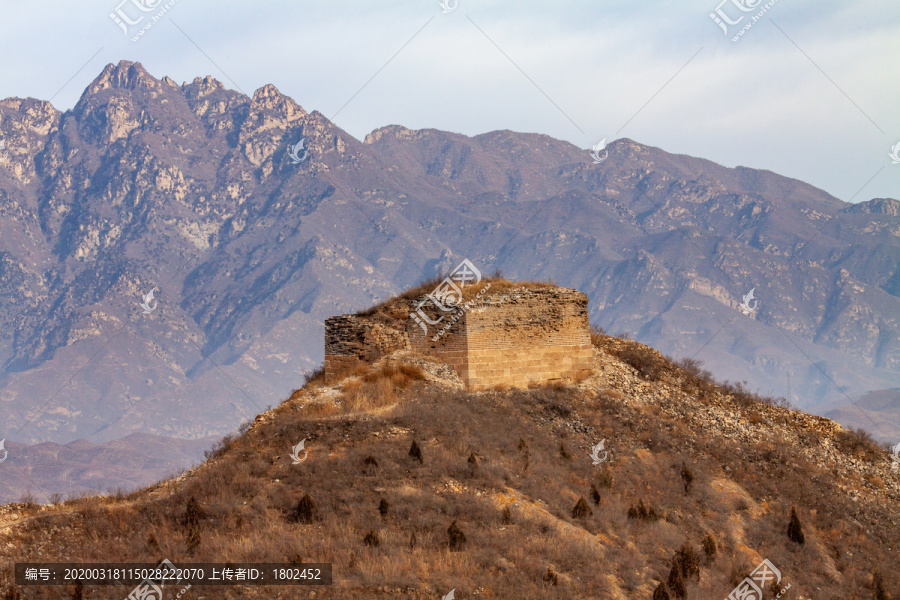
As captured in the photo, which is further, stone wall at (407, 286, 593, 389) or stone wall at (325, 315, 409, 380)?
stone wall at (325, 315, 409, 380)

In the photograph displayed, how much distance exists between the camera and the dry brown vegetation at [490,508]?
17.7m

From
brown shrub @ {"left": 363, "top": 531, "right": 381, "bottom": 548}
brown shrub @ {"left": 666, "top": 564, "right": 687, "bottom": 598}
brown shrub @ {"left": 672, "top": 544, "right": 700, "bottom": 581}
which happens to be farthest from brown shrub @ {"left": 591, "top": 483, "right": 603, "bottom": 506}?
brown shrub @ {"left": 363, "top": 531, "right": 381, "bottom": 548}

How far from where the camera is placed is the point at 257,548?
57.9 feet

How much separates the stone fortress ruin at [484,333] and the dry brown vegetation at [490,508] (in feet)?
4.21

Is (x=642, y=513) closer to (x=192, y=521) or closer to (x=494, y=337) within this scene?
(x=494, y=337)

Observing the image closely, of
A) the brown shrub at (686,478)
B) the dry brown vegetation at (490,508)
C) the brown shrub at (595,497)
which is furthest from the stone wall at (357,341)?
the brown shrub at (686,478)

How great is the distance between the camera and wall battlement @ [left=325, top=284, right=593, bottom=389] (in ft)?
98.2

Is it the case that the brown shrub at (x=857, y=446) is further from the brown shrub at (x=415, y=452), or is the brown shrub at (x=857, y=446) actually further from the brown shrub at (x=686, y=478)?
the brown shrub at (x=415, y=452)

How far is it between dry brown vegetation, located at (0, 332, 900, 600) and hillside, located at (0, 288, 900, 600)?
60 millimetres

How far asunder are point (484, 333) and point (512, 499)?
9.34 metres

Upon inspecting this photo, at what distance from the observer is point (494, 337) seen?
3012 centimetres

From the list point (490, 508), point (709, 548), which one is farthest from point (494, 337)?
point (709, 548)

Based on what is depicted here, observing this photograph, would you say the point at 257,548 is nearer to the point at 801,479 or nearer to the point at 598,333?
the point at 801,479

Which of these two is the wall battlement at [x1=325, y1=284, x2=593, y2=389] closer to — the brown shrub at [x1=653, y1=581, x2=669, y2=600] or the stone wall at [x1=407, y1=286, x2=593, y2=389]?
the stone wall at [x1=407, y1=286, x2=593, y2=389]
